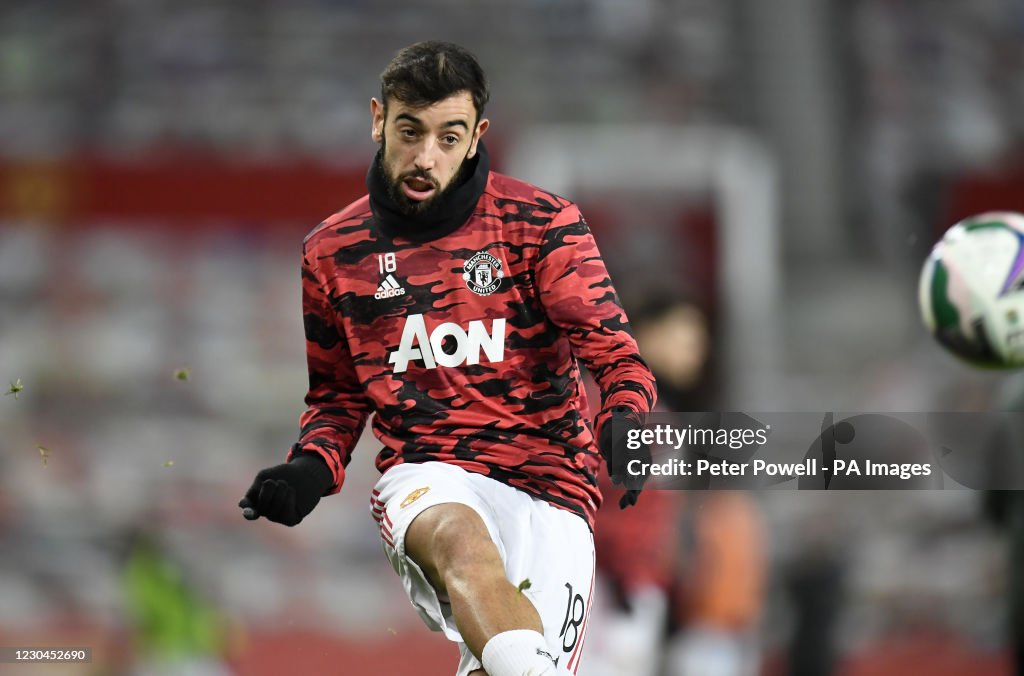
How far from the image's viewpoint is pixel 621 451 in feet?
9.77

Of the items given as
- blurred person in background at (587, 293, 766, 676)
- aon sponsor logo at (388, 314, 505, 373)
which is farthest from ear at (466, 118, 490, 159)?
blurred person in background at (587, 293, 766, 676)

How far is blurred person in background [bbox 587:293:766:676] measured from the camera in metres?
5.45

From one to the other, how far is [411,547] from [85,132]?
31.5 ft

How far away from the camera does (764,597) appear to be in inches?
312

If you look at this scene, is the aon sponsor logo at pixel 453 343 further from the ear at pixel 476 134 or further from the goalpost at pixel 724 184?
the goalpost at pixel 724 184

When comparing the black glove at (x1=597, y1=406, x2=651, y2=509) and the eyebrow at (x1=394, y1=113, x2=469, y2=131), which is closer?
the black glove at (x1=597, y1=406, x2=651, y2=509)

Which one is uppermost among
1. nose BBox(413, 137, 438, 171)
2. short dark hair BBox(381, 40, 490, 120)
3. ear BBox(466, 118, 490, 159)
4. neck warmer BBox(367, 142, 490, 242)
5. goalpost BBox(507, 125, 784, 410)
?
goalpost BBox(507, 125, 784, 410)

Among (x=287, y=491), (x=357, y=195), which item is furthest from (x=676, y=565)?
(x=357, y=195)

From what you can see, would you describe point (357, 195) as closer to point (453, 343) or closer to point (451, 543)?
point (453, 343)

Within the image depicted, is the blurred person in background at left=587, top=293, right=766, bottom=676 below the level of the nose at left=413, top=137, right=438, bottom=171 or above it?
below

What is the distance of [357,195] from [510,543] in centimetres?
831

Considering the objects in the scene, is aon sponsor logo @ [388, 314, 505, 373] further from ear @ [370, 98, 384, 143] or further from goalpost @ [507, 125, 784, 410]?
goalpost @ [507, 125, 784, 410]

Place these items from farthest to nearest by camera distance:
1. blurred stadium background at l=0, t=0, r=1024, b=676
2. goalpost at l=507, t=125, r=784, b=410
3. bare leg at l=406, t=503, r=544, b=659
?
goalpost at l=507, t=125, r=784, b=410 < blurred stadium background at l=0, t=0, r=1024, b=676 < bare leg at l=406, t=503, r=544, b=659

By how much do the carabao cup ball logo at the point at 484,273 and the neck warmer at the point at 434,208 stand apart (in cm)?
10
